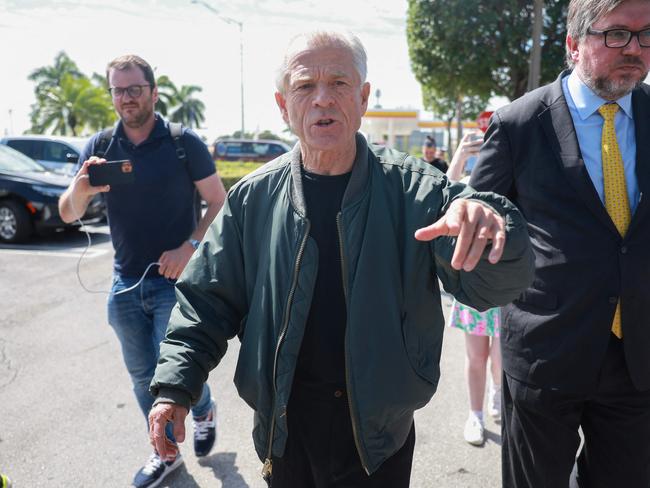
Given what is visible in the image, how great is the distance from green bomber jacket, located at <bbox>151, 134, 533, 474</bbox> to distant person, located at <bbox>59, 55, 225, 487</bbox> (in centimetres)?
105

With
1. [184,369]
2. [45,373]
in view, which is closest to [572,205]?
[184,369]

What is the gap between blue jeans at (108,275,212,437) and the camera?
2.85 meters

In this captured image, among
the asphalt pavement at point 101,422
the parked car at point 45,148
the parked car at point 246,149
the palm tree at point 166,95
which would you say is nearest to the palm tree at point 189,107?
the palm tree at point 166,95

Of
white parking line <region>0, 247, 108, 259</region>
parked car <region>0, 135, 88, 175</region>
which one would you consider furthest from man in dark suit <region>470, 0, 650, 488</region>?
parked car <region>0, 135, 88, 175</region>

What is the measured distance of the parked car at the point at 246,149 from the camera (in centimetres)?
2102

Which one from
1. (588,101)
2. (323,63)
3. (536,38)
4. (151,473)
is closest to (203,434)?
(151,473)

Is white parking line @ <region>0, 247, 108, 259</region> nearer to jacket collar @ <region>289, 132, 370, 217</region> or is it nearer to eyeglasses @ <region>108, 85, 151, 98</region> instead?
eyeglasses @ <region>108, 85, 151, 98</region>

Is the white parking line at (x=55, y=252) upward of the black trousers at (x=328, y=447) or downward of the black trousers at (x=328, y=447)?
downward

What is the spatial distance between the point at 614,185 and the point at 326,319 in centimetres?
109

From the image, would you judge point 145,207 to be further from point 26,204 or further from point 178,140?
point 26,204

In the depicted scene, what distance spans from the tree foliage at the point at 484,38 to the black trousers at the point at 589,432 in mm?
→ 12175

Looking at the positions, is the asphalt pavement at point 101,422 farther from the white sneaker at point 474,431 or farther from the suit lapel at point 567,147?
the suit lapel at point 567,147

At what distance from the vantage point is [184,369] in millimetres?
1654

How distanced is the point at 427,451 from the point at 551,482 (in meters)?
1.22
